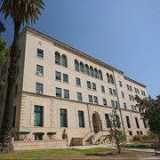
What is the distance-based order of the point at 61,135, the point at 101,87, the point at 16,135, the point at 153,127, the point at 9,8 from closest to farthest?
the point at 9,8 < the point at 16,135 < the point at 153,127 < the point at 61,135 < the point at 101,87

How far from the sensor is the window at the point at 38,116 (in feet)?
108

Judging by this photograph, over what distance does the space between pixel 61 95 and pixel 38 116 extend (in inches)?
308

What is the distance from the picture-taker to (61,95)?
40.1m

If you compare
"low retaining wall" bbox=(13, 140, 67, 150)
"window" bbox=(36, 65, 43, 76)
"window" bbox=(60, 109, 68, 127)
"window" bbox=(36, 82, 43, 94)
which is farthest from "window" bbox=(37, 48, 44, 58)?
"low retaining wall" bbox=(13, 140, 67, 150)

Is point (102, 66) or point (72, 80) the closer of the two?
point (72, 80)

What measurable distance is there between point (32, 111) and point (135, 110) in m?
42.6

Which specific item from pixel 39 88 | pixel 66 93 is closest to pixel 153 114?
pixel 66 93

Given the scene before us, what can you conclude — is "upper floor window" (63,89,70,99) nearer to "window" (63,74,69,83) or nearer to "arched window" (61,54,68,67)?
"window" (63,74,69,83)

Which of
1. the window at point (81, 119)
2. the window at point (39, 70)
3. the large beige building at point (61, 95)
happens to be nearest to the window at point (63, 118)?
the large beige building at point (61, 95)

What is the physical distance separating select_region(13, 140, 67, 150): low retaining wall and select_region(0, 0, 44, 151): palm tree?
3875 millimetres

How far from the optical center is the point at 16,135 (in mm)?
29297

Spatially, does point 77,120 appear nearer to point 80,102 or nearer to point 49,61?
point 80,102

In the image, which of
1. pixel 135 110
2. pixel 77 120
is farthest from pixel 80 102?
pixel 135 110

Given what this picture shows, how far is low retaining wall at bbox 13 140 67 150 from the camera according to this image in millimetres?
24462
